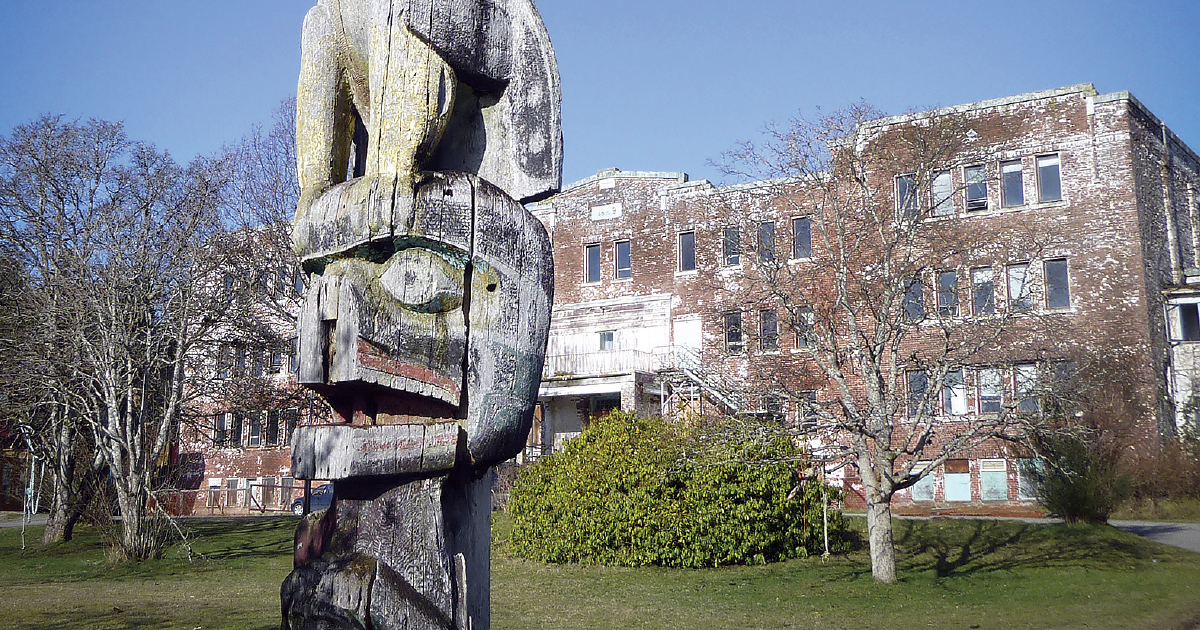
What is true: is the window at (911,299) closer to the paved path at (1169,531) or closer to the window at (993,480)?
the window at (993,480)

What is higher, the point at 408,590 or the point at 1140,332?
the point at 1140,332

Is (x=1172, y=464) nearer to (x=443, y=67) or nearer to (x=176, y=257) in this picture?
(x=176, y=257)

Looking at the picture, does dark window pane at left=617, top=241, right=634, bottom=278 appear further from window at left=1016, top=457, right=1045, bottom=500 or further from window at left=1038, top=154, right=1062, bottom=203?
window at left=1016, top=457, right=1045, bottom=500

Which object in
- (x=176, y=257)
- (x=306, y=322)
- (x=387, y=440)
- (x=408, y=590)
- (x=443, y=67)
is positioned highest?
(x=176, y=257)

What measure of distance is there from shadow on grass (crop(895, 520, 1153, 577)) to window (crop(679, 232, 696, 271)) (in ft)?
53.6

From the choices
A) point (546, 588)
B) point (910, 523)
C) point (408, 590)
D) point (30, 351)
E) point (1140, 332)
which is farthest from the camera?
point (1140, 332)

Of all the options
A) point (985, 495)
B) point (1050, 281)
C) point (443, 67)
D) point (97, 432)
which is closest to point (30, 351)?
point (97, 432)

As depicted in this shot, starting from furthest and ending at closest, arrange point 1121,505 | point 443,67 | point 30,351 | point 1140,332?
point 1140,332 → point 1121,505 → point 30,351 → point 443,67

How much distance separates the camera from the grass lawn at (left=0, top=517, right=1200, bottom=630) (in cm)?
1062

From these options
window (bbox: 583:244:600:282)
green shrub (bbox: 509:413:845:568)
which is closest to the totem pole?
green shrub (bbox: 509:413:845:568)

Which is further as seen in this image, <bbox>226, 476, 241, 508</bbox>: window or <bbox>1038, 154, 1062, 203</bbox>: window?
<bbox>226, 476, 241, 508</bbox>: window

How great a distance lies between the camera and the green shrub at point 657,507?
1606 cm

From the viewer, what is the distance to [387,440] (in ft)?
10.5

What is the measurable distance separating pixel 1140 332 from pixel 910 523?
11.6 m
